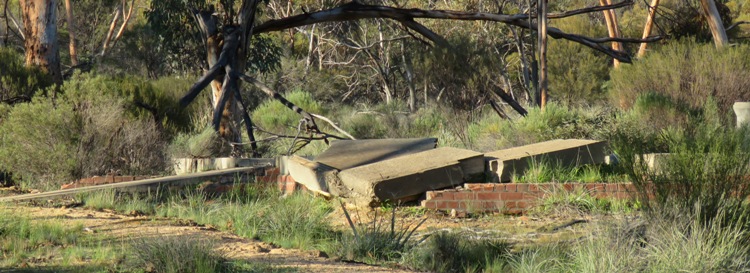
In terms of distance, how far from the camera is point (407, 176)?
907 cm

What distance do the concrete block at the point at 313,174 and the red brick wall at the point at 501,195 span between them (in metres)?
1.02

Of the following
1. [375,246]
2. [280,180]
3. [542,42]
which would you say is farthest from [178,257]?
[542,42]

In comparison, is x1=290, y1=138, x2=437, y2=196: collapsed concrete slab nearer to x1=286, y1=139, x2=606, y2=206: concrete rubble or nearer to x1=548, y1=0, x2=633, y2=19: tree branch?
x1=286, y1=139, x2=606, y2=206: concrete rubble

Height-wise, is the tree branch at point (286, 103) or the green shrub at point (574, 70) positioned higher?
the green shrub at point (574, 70)

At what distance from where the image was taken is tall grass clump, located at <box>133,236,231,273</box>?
18.5 feet

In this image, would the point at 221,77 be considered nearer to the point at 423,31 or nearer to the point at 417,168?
the point at 423,31

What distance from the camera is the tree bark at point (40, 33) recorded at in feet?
48.2

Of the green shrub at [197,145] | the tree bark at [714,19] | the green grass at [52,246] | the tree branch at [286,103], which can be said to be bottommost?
the green grass at [52,246]

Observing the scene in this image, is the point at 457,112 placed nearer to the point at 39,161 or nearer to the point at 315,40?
A: the point at 39,161

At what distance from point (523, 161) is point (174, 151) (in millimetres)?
4833

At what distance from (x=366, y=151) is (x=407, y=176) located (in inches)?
58.4

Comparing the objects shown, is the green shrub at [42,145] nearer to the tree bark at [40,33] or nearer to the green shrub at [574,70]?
Answer: the tree bark at [40,33]

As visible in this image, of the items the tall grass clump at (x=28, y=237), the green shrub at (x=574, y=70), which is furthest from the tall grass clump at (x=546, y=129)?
the green shrub at (x=574, y=70)

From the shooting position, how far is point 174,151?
12.2 metres
